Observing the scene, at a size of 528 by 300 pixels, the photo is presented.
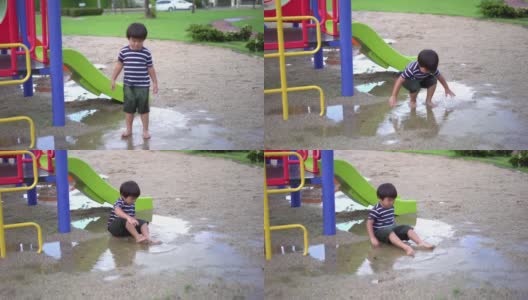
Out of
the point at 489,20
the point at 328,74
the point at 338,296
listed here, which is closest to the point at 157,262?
the point at 338,296

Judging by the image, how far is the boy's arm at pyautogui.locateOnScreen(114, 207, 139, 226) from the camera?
5.66 m

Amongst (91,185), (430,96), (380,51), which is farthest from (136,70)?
(380,51)

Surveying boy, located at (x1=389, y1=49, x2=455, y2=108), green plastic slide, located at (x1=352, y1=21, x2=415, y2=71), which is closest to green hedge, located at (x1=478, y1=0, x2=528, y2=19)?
green plastic slide, located at (x1=352, y1=21, x2=415, y2=71)

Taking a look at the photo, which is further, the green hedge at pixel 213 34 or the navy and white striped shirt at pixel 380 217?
the green hedge at pixel 213 34

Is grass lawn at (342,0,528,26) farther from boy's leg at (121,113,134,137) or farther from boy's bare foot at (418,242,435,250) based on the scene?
boy's bare foot at (418,242,435,250)

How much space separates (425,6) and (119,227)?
17.6 feet

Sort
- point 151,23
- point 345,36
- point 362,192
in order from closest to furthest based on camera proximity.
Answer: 1. point 345,36
2. point 362,192
3. point 151,23

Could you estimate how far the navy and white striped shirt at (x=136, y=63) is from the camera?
18.1ft

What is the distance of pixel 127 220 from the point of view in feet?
18.8

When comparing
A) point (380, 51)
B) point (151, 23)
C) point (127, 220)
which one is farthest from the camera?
point (151, 23)

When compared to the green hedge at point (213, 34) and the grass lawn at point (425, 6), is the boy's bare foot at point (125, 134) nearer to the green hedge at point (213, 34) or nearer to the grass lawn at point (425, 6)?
the green hedge at point (213, 34)

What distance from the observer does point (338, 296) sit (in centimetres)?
487

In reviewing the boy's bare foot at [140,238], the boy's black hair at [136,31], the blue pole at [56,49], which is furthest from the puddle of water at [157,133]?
the boy's black hair at [136,31]

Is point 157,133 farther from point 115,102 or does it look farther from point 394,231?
point 394,231
